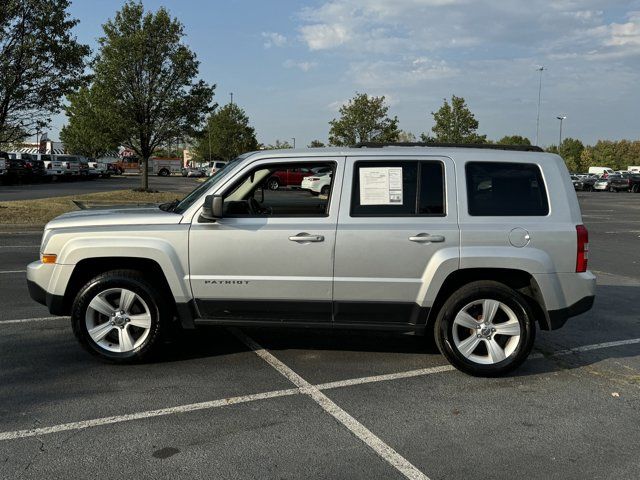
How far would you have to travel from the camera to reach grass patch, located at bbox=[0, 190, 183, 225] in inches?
593

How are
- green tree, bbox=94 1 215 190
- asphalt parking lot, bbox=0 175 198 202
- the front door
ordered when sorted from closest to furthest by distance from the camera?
the front door < green tree, bbox=94 1 215 190 < asphalt parking lot, bbox=0 175 198 202

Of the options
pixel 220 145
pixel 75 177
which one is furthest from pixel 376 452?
pixel 220 145

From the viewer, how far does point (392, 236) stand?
448 centimetres

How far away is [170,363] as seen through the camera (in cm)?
484

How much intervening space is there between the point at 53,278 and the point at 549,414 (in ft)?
13.2

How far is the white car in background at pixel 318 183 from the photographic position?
4655 millimetres

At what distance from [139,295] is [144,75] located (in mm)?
18474

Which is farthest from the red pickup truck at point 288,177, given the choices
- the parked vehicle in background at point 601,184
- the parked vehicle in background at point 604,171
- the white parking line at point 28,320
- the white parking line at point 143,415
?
the parked vehicle in background at point 604,171

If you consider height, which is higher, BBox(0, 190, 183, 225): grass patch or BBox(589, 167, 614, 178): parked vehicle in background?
BBox(589, 167, 614, 178): parked vehicle in background

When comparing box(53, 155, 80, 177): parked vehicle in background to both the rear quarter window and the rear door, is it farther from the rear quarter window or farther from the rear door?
the rear quarter window

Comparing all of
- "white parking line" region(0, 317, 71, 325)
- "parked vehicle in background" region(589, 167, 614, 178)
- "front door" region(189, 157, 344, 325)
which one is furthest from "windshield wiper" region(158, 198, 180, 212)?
"parked vehicle in background" region(589, 167, 614, 178)

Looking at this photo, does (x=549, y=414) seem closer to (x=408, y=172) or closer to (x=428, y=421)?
(x=428, y=421)

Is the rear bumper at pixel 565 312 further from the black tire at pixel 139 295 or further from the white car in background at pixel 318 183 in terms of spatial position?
the black tire at pixel 139 295

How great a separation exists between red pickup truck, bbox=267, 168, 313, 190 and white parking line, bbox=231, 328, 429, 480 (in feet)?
5.01
